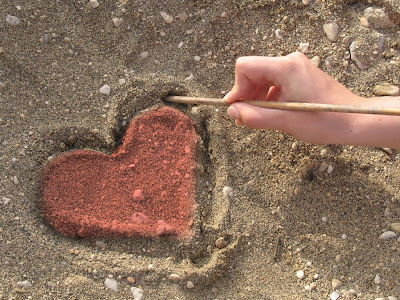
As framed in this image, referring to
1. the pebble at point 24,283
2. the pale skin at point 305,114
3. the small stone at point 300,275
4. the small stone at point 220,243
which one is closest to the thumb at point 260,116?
the pale skin at point 305,114

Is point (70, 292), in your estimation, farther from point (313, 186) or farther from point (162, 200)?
point (313, 186)

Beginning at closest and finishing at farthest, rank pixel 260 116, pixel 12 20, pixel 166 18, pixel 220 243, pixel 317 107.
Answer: pixel 317 107 < pixel 260 116 < pixel 220 243 < pixel 12 20 < pixel 166 18

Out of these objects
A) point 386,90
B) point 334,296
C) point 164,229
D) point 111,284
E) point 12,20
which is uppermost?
point 12,20

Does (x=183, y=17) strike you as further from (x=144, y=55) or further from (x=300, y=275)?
(x=300, y=275)

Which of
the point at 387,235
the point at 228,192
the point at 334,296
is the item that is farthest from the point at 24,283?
the point at 387,235

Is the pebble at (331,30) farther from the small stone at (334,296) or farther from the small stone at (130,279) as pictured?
the small stone at (130,279)
